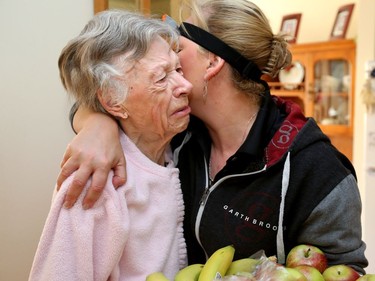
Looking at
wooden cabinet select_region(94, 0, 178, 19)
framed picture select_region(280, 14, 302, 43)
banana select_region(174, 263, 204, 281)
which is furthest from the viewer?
framed picture select_region(280, 14, 302, 43)

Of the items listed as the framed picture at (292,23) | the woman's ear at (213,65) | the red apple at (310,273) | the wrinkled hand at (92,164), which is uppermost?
the woman's ear at (213,65)

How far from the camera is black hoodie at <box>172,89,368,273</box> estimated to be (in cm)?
118

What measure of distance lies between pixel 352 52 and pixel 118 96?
4.19 meters

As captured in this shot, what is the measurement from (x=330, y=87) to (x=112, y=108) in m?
4.38

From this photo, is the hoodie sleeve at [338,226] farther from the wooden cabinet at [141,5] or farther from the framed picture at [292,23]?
the framed picture at [292,23]

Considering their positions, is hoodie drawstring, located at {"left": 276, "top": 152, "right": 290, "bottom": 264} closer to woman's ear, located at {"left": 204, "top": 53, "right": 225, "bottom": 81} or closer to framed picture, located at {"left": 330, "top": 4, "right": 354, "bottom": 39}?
woman's ear, located at {"left": 204, "top": 53, "right": 225, "bottom": 81}

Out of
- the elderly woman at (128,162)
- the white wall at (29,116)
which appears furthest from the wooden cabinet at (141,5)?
the elderly woman at (128,162)

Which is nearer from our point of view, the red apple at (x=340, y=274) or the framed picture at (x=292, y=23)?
the red apple at (x=340, y=274)

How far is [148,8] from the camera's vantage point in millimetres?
1980

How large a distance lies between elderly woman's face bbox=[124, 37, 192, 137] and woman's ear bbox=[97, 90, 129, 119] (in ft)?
0.05

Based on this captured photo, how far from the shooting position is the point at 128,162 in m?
1.19

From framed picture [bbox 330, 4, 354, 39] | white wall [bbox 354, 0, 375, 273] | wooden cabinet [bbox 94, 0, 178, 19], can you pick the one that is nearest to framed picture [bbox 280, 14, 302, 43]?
framed picture [bbox 330, 4, 354, 39]

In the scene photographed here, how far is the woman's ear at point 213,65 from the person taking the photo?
1.31m

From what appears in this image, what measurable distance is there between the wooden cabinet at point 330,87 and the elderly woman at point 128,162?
3.98m
